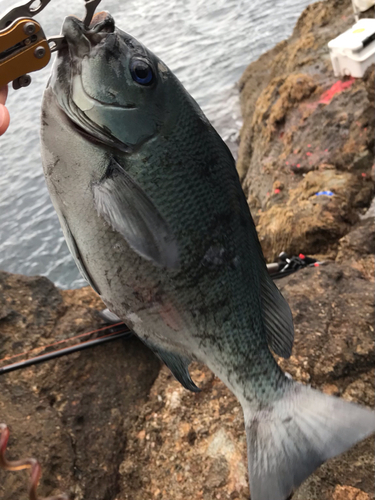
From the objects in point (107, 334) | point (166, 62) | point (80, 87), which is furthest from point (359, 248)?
point (166, 62)

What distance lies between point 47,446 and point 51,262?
497 centimetres

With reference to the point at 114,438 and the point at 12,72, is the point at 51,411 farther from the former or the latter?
the point at 12,72

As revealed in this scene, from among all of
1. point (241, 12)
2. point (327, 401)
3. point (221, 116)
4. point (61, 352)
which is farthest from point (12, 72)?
point (241, 12)

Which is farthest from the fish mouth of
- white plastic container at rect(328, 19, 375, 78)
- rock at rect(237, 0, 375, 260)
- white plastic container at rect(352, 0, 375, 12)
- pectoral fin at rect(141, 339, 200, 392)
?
white plastic container at rect(352, 0, 375, 12)

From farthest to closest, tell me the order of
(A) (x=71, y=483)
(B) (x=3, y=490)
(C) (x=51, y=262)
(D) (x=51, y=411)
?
(C) (x=51, y=262) → (D) (x=51, y=411) → (A) (x=71, y=483) → (B) (x=3, y=490)

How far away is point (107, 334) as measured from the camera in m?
2.71

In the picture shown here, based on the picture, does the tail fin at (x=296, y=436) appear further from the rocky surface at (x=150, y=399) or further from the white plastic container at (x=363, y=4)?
the white plastic container at (x=363, y=4)

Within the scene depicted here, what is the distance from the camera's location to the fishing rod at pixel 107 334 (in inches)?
91.8

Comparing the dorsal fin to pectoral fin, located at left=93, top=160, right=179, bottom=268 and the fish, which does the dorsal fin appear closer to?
the fish

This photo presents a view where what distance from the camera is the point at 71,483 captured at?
2.14m

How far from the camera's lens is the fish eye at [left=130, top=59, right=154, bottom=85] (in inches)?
44.7

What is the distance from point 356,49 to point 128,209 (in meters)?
5.29

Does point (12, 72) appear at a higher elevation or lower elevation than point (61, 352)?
higher

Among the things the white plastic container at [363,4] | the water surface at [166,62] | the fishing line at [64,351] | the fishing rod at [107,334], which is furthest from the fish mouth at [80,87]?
the white plastic container at [363,4]
